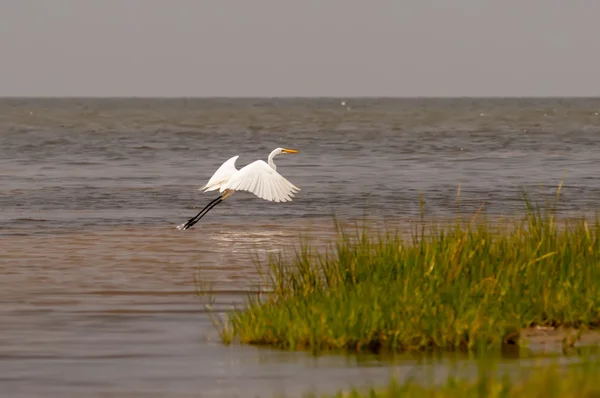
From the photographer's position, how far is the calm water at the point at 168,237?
9.39m

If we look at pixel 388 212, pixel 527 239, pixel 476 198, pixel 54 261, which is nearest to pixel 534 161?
pixel 476 198

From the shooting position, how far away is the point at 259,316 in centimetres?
1023

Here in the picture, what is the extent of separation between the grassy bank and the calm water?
29 cm

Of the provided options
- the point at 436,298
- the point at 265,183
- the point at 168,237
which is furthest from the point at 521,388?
the point at 168,237

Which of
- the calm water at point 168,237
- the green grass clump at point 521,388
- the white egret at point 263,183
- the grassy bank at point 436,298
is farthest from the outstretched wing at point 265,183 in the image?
the green grass clump at point 521,388

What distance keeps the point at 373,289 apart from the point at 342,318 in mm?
435

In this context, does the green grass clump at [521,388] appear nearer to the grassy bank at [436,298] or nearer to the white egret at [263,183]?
the grassy bank at [436,298]

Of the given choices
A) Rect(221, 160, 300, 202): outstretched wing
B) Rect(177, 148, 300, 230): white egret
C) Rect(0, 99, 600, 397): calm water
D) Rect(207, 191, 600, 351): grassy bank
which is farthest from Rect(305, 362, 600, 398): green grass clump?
Rect(221, 160, 300, 202): outstretched wing

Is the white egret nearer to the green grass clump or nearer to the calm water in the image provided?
the calm water

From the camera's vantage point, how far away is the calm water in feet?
30.8

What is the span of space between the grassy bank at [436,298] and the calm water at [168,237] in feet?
0.97

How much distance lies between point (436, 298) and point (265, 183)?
34.0 feet

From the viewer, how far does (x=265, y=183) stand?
2030 cm

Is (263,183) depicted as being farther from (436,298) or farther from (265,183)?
(436,298)
